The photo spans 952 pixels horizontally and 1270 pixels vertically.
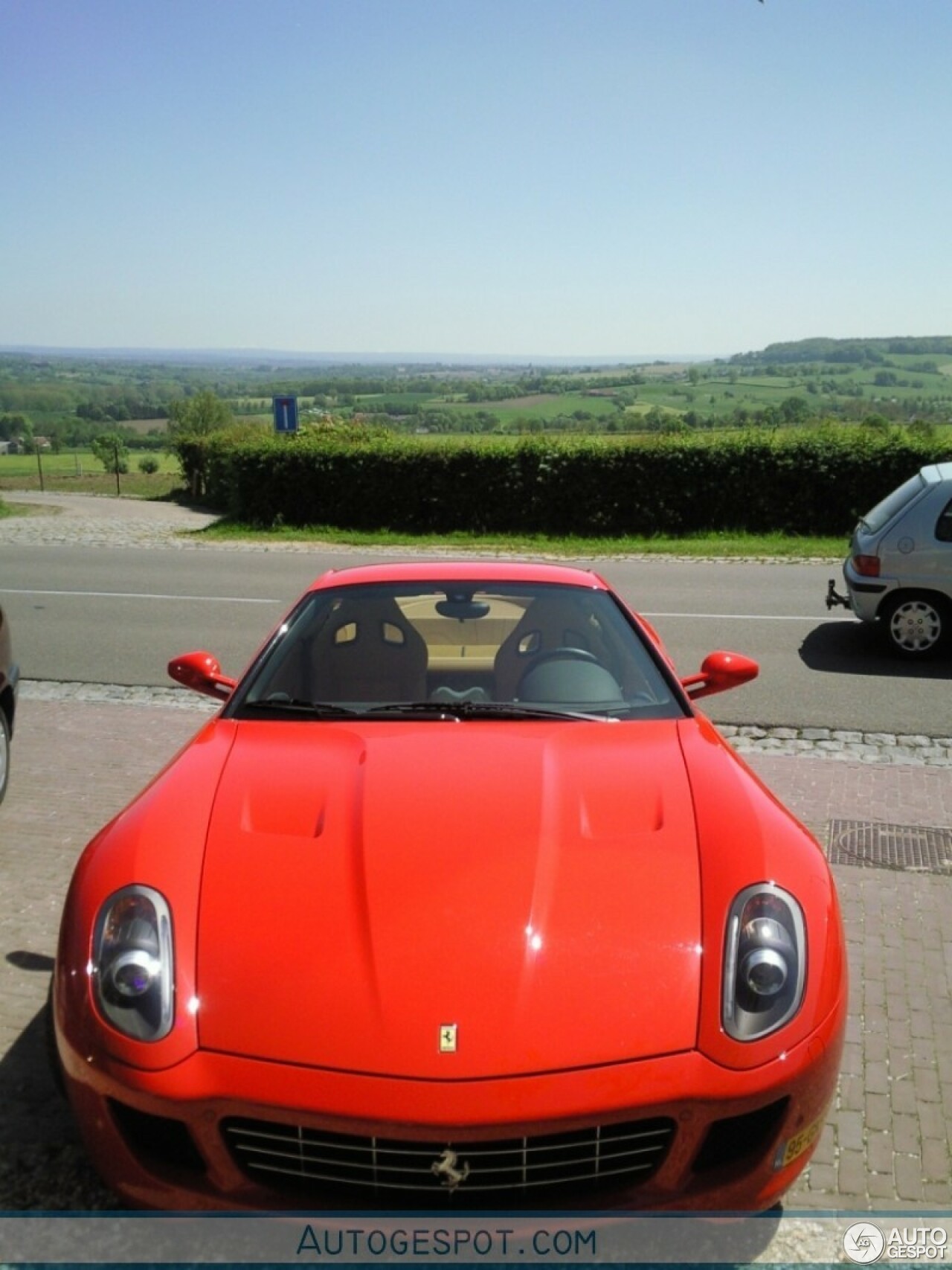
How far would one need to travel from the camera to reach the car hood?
252 cm

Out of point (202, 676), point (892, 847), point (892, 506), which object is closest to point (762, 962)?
point (202, 676)

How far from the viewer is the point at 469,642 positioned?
472 cm

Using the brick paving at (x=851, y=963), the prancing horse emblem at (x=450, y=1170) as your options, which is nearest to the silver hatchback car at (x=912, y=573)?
the brick paving at (x=851, y=963)

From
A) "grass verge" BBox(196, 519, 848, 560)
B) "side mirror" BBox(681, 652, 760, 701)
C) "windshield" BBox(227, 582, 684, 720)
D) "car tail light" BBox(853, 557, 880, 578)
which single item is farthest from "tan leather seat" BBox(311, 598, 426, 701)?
"grass verge" BBox(196, 519, 848, 560)

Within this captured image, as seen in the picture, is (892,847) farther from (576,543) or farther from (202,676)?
(576,543)

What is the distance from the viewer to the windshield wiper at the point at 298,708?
A: 4004 millimetres

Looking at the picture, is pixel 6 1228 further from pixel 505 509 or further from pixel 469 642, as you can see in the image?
pixel 505 509

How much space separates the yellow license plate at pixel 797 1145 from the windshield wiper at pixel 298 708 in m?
1.96

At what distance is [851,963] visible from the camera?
4.46 metres

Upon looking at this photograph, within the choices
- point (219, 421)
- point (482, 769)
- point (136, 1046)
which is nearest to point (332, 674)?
point (482, 769)

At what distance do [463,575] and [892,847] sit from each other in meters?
2.64

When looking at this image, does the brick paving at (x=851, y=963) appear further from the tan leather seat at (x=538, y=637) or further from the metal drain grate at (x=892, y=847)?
the tan leather seat at (x=538, y=637)

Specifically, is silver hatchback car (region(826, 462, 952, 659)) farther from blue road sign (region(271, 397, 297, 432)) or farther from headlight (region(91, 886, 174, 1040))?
blue road sign (region(271, 397, 297, 432))

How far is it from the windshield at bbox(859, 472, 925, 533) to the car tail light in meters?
0.26
